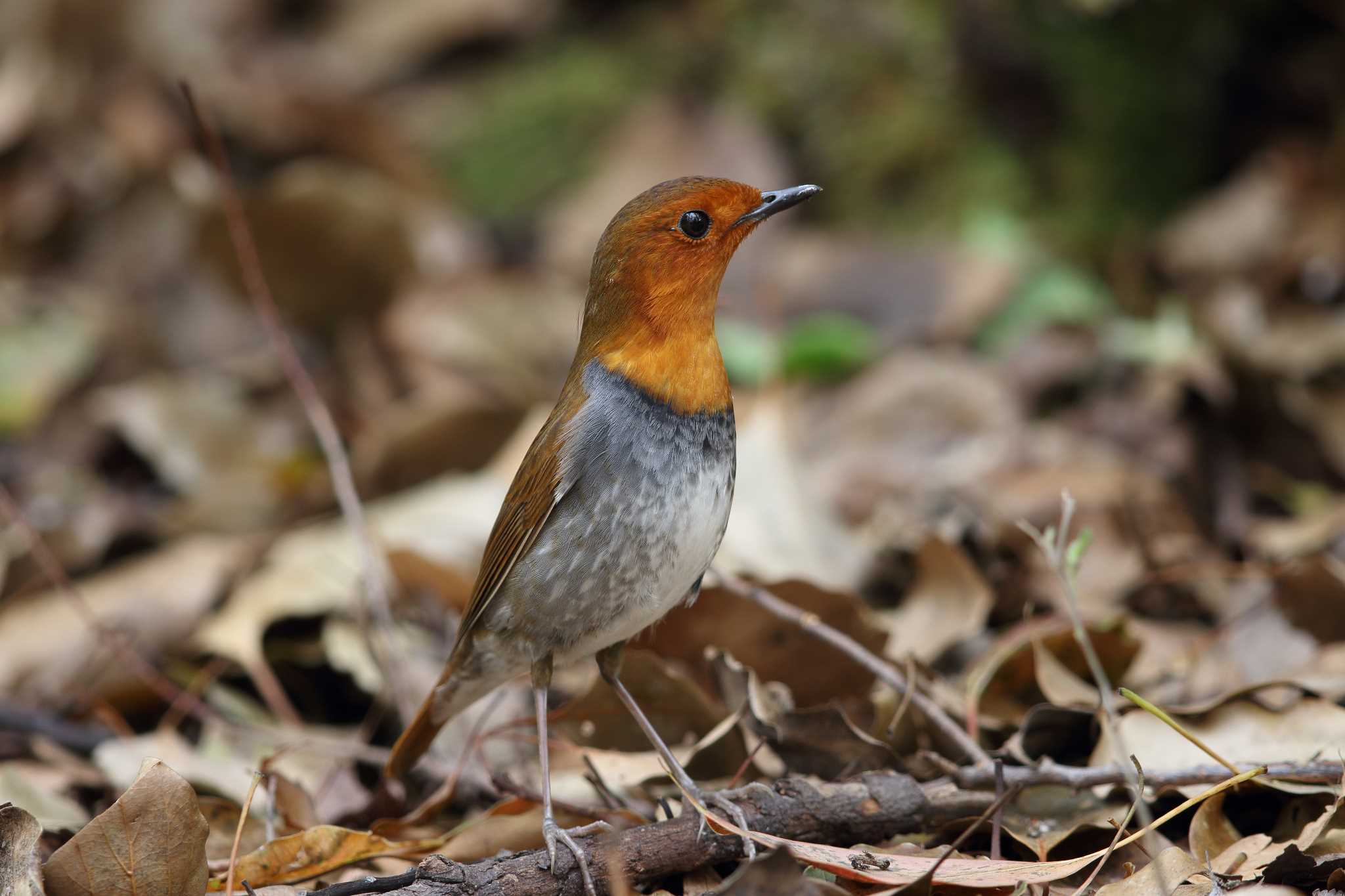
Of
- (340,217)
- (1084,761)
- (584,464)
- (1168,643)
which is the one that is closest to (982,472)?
(1168,643)

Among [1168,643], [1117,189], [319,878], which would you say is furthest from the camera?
[1117,189]

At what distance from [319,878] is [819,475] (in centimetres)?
336

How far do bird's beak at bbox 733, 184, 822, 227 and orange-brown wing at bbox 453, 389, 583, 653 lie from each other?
2.28 ft

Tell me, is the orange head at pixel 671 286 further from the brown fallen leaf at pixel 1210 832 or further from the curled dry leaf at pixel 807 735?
the brown fallen leaf at pixel 1210 832

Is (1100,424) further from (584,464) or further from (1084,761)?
(584,464)

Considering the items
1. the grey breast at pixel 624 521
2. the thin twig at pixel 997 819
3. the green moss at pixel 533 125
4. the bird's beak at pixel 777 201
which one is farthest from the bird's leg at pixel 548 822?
the green moss at pixel 533 125

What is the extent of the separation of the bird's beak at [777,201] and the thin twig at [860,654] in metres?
1.06

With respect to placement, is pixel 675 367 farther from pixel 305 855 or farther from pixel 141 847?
pixel 141 847

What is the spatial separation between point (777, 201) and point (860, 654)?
1277mm

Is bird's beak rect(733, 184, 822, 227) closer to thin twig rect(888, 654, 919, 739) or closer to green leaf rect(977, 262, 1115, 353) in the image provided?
thin twig rect(888, 654, 919, 739)

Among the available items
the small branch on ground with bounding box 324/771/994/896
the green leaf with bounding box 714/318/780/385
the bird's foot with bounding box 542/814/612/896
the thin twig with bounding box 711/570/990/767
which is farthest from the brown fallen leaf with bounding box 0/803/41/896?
the green leaf with bounding box 714/318/780/385

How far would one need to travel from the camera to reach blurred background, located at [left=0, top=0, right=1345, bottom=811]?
196 inches

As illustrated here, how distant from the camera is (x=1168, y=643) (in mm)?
4434

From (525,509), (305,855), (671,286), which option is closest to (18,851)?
(305,855)
